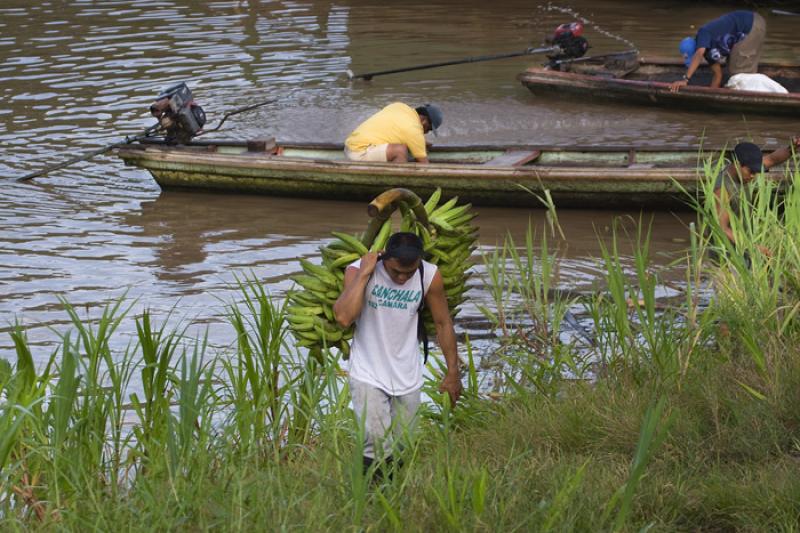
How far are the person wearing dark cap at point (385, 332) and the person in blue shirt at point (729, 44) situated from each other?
884cm

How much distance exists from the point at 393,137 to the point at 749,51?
15.3ft

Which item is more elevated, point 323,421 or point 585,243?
point 323,421

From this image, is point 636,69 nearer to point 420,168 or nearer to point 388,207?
point 420,168

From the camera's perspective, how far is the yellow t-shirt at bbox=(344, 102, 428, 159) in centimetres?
1048

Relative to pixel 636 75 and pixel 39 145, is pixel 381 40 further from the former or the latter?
pixel 39 145

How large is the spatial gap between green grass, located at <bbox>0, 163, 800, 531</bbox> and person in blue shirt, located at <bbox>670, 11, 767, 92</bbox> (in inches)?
281

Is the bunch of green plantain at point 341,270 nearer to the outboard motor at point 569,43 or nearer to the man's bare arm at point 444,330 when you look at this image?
the man's bare arm at point 444,330

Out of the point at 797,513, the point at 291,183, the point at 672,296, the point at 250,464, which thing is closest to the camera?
the point at 797,513

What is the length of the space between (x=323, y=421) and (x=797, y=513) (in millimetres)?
1766

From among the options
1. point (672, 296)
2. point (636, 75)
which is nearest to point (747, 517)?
point (672, 296)

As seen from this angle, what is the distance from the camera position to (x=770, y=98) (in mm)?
12609

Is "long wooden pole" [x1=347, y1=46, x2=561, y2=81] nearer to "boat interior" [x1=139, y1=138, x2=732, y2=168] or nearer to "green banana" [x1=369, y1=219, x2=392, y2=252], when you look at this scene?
"boat interior" [x1=139, y1=138, x2=732, y2=168]

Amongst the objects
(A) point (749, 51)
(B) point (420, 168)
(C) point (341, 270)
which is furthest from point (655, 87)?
(C) point (341, 270)

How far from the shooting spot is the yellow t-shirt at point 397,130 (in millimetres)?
10477
